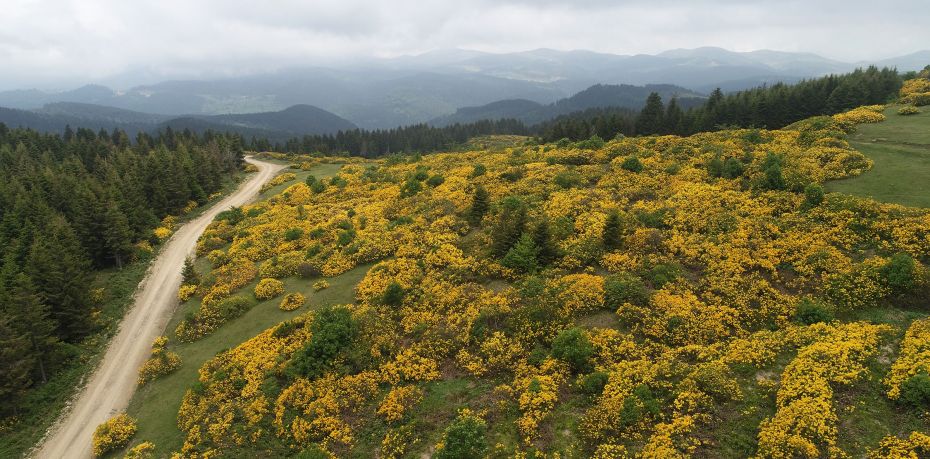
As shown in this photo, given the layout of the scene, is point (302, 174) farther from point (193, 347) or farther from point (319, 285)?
point (193, 347)

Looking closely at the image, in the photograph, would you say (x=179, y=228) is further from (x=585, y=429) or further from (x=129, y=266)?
(x=585, y=429)

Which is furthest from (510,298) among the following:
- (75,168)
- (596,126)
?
(75,168)

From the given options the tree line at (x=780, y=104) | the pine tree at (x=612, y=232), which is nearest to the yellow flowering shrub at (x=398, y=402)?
the pine tree at (x=612, y=232)

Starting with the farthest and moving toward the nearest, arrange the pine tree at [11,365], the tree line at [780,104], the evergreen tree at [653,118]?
1. the evergreen tree at [653,118]
2. the tree line at [780,104]
3. the pine tree at [11,365]

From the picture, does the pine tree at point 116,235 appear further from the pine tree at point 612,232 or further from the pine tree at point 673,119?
the pine tree at point 673,119

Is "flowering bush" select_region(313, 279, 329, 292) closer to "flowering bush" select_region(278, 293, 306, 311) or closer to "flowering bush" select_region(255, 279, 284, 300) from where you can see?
"flowering bush" select_region(278, 293, 306, 311)
